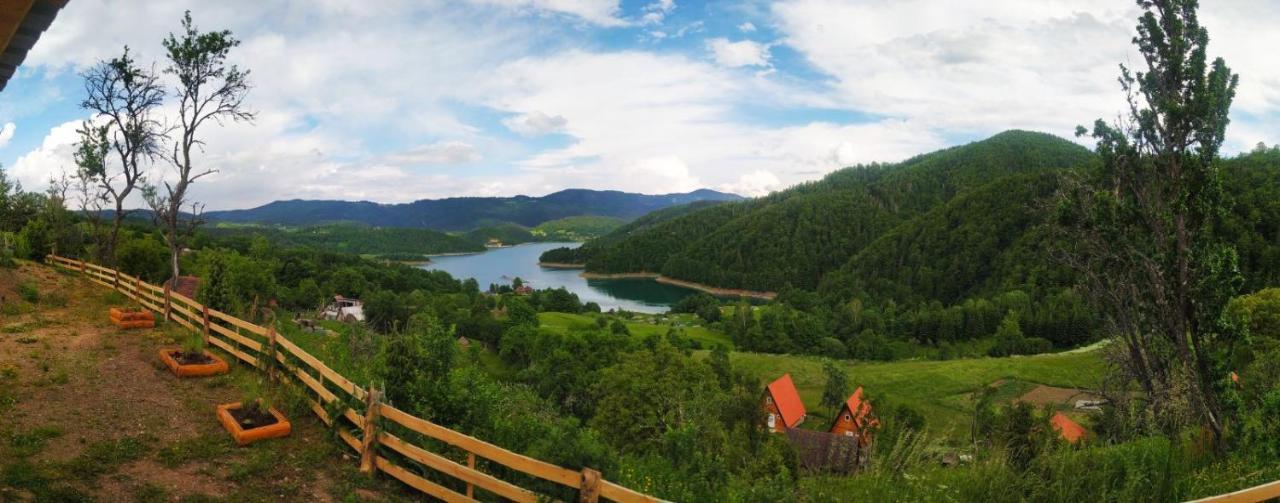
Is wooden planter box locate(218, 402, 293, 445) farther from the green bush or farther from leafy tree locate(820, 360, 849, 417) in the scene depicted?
leafy tree locate(820, 360, 849, 417)

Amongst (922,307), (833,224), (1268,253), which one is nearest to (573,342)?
(922,307)

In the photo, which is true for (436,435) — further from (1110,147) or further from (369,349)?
(1110,147)

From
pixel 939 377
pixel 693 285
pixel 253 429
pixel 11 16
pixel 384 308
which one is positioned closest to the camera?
pixel 11 16

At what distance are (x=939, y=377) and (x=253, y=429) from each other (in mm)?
50504

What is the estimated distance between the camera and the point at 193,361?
976 cm

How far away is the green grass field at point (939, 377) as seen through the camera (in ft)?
138

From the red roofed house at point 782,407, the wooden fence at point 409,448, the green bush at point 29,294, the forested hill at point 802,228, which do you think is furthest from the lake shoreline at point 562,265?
the wooden fence at point 409,448

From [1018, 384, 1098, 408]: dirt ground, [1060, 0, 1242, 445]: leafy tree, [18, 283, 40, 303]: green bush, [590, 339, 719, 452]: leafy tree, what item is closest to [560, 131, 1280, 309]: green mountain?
[1018, 384, 1098, 408]: dirt ground

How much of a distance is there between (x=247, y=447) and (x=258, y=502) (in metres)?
1.56

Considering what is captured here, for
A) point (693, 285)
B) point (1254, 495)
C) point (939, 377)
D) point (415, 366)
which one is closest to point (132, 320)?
point (415, 366)

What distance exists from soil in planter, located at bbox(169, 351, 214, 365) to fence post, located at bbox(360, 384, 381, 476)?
5.21 m

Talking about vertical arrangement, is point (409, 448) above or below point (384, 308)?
above

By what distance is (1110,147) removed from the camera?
393 inches

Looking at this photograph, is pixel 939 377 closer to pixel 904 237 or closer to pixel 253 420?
pixel 253 420
